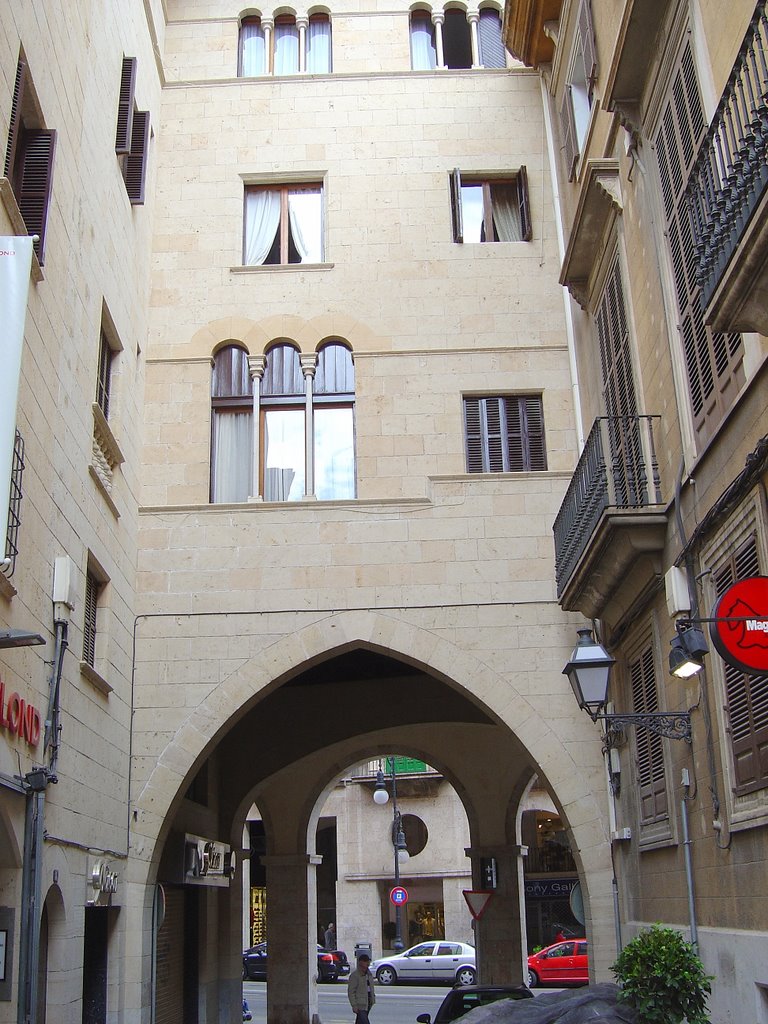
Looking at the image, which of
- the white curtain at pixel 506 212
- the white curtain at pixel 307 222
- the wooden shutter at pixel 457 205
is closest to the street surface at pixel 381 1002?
the white curtain at pixel 506 212

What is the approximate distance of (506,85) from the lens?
16.8 metres

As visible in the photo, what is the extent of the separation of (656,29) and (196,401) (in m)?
7.35

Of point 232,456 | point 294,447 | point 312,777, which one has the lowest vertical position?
point 312,777

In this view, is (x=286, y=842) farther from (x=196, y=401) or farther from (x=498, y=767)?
(x=196, y=401)

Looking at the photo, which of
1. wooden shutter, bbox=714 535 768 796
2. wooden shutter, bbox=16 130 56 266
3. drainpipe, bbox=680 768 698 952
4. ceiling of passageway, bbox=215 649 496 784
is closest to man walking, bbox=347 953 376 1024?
ceiling of passageway, bbox=215 649 496 784

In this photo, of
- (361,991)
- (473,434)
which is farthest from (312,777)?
(473,434)

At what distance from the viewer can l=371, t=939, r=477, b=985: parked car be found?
108 feet

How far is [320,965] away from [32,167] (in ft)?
95.1

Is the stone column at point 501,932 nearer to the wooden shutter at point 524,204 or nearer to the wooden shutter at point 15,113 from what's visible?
the wooden shutter at point 524,204

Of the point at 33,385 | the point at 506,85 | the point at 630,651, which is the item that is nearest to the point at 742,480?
the point at 630,651

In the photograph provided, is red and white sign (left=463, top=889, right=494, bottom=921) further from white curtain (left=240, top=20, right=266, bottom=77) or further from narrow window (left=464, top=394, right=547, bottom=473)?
white curtain (left=240, top=20, right=266, bottom=77)

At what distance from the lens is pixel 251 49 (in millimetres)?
17641

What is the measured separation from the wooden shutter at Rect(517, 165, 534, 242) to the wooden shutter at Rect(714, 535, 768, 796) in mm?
8363

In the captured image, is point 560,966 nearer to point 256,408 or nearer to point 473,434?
point 473,434
